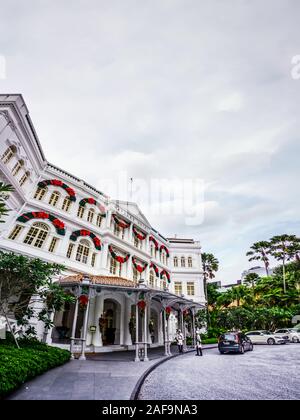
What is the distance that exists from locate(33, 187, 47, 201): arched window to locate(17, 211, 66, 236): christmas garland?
5.30 ft

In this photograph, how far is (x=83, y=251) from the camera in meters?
19.5

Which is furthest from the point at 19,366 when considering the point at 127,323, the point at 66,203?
the point at 66,203

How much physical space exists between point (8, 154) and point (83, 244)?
338 inches

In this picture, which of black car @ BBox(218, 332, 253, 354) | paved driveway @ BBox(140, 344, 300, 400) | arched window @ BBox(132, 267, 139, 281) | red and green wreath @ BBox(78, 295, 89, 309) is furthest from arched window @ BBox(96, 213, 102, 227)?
black car @ BBox(218, 332, 253, 354)

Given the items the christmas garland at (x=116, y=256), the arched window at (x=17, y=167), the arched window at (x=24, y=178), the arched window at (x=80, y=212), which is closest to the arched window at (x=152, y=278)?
the christmas garland at (x=116, y=256)

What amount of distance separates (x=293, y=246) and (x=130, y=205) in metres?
30.5

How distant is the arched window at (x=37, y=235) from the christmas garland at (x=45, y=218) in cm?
65

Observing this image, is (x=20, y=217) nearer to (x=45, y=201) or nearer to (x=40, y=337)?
(x=45, y=201)

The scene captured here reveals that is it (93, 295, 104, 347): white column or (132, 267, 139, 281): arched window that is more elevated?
(132, 267, 139, 281): arched window

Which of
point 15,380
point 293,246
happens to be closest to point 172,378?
point 15,380

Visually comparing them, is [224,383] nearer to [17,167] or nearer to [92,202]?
[92,202]

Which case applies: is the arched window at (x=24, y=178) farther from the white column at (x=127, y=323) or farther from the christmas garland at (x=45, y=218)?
the white column at (x=127, y=323)

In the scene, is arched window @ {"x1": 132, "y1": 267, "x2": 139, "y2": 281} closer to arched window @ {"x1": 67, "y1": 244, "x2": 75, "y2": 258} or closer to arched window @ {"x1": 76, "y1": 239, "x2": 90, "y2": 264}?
arched window @ {"x1": 76, "y1": 239, "x2": 90, "y2": 264}

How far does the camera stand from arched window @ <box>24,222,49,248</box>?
1689cm
